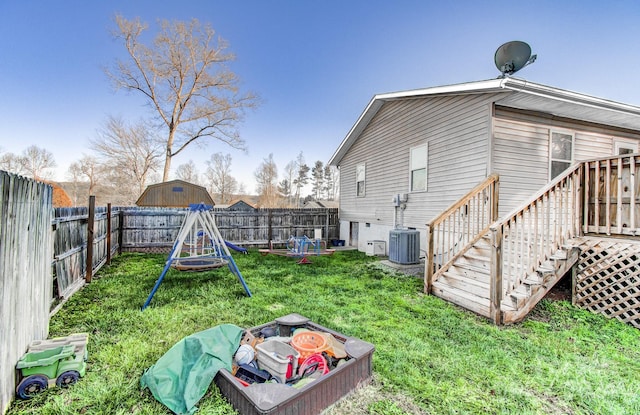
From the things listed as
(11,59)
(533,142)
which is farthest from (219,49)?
(533,142)

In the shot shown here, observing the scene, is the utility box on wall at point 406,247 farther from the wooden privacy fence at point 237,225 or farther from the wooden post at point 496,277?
the wooden privacy fence at point 237,225

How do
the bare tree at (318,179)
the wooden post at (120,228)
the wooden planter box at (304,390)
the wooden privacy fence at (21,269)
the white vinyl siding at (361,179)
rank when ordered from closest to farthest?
1. the wooden planter box at (304,390)
2. the wooden privacy fence at (21,269)
3. the wooden post at (120,228)
4. the white vinyl siding at (361,179)
5. the bare tree at (318,179)

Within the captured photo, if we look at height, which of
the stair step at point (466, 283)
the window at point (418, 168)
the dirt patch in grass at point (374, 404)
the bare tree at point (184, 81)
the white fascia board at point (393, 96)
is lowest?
the dirt patch in grass at point (374, 404)

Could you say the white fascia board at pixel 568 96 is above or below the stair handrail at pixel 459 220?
above

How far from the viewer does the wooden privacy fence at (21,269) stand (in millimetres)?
2100

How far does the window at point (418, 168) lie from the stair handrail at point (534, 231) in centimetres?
324

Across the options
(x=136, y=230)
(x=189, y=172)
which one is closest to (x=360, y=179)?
→ (x=136, y=230)

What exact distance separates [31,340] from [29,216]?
1193 mm

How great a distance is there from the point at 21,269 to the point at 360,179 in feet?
32.6

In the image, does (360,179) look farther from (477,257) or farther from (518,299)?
(518,299)

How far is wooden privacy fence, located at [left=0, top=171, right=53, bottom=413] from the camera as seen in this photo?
2100mm

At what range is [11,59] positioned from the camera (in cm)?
1491

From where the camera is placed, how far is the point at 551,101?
5559 millimetres

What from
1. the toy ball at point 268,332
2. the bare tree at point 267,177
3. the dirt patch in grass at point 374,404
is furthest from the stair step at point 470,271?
the bare tree at point 267,177
